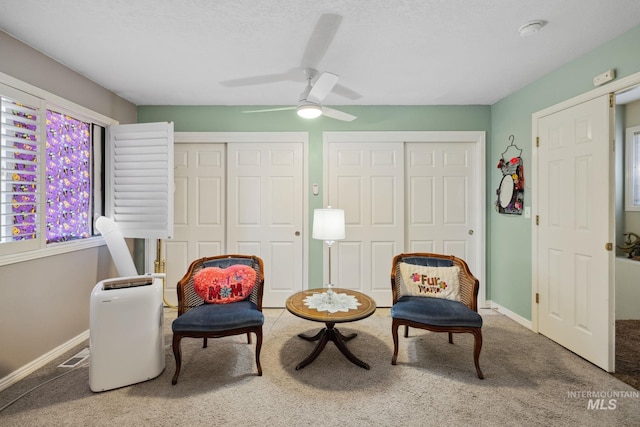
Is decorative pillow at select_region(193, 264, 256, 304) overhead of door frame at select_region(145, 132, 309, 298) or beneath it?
beneath

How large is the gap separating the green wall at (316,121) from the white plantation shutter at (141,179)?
65cm

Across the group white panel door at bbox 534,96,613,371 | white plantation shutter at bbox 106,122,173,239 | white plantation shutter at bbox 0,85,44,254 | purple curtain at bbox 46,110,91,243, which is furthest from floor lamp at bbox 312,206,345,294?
purple curtain at bbox 46,110,91,243

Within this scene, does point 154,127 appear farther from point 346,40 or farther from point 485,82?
point 485,82

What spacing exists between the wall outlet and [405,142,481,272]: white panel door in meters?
1.40

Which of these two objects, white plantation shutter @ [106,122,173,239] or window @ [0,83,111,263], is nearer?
window @ [0,83,111,263]

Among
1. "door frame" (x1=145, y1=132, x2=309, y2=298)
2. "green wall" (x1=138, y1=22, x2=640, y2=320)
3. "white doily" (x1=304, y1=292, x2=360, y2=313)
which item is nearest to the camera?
"white doily" (x1=304, y1=292, x2=360, y2=313)

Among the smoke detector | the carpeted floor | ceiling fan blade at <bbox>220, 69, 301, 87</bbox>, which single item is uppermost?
ceiling fan blade at <bbox>220, 69, 301, 87</bbox>

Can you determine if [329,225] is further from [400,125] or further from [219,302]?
[400,125]

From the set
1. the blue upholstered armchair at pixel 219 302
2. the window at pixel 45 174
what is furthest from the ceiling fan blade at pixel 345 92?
the window at pixel 45 174

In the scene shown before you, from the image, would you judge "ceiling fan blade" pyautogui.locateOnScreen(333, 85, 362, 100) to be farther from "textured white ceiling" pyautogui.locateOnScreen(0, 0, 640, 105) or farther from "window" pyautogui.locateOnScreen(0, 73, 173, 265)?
→ "window" pyautogui.locateOnScreen(0, 73, 173, 265)

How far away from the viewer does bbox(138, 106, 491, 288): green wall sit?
3543mm

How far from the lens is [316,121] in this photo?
3.54 m

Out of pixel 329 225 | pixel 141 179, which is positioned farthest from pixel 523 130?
pixel 141 179

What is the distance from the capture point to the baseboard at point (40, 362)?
202cm
